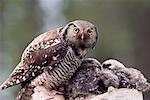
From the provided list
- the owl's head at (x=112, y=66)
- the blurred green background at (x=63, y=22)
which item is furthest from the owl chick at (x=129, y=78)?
the blurred green background at (x=63, y=22)

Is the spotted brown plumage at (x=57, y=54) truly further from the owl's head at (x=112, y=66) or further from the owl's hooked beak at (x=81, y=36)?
the owl's head at (x=112, y=66)

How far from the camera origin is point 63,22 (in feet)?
20.5

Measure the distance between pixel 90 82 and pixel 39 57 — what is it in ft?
0.83

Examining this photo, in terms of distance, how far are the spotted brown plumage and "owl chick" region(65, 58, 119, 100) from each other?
7cm

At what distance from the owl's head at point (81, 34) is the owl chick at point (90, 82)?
0.10 meters

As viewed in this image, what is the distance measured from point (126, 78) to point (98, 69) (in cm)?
12

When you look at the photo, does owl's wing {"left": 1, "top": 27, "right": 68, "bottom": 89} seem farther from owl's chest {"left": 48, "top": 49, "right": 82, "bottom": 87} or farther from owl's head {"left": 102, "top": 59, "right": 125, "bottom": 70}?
owl's head {"left": 102, "top": 59, "right": 125, "bottom": 70}

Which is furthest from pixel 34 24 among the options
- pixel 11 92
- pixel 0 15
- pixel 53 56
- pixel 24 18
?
pixel 53 56

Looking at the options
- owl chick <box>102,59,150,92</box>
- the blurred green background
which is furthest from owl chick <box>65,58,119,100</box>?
the blurred green background

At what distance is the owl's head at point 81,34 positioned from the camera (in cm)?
209

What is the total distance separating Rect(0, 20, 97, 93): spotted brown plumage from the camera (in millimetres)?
2107

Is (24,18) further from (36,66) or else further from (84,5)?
(36,66)

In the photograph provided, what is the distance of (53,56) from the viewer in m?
2.14

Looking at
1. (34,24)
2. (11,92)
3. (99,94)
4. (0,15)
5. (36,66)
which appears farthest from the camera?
(0,15)
